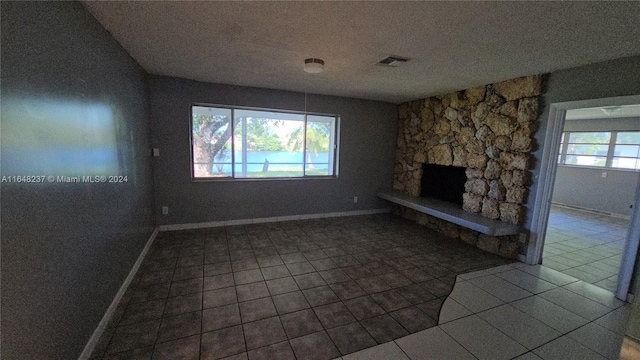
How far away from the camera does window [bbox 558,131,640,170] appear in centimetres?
527

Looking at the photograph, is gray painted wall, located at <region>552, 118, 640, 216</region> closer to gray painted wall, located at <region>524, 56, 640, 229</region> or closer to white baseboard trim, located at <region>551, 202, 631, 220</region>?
white baseboard trim, located at <region>551, 202, 631, 220</region>

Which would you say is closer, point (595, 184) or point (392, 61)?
point (392, 61)

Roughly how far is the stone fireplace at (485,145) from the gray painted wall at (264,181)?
79 centimetres

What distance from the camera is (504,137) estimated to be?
318 centimetres

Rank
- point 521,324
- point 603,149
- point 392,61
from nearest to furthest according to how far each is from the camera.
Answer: point 521,324
point 392,61
point 603,149

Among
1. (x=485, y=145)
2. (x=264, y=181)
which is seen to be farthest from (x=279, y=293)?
(x=485, y=145)

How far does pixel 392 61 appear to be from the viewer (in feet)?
8.16

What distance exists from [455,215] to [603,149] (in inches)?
207

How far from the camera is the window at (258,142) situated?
388 cm

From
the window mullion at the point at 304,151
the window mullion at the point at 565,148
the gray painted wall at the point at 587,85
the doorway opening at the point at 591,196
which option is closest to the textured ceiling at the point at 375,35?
the gray painted wall at the point at 587,85

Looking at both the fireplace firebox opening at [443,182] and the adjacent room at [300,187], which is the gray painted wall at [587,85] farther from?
the fireplace firebox opening at [443,182]

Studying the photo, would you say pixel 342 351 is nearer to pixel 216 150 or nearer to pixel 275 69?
pixel 275 69

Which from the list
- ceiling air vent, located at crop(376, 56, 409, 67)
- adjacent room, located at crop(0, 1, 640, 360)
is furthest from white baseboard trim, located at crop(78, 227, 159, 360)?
ceiling air vent, located at crop(376, 56, 409, 67)

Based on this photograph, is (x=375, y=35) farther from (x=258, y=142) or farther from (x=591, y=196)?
(x=591, y=196)
